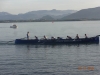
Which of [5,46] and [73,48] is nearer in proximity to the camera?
[73,48]

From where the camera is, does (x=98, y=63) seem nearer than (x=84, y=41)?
Yes

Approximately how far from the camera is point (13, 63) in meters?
34.7

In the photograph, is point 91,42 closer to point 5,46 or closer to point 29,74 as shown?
point 5,46

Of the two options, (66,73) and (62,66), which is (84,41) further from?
(66,73)

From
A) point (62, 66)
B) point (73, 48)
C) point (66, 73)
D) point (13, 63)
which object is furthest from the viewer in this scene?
point (73, 48)

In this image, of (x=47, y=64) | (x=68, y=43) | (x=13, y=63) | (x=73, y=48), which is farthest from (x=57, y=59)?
(x=68, y=43)

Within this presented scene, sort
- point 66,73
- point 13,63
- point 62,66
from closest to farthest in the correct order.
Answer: point 66,73
point 62,66
point 13,63

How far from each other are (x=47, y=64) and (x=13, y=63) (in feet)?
14.9

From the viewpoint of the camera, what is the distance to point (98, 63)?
3325cm

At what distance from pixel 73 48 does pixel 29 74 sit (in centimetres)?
2100

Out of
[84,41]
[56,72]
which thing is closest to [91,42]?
[84,41]

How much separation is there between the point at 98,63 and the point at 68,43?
2012cm

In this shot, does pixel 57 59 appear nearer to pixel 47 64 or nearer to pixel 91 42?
pixel 47 64

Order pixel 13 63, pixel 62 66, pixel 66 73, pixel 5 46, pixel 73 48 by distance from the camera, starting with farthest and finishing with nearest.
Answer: pixel 5 46
pixel 73 48
pixel 13 63
pixel 62 66
pixel 66 73
